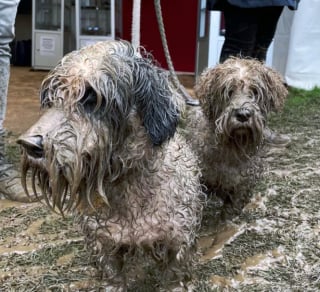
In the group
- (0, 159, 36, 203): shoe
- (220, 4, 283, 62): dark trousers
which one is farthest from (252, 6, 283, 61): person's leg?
(0, 159, 36, 203): shoe

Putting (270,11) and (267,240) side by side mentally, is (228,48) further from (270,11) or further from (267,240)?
(267,240)

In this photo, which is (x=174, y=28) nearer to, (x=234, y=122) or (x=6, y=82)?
(x=6, y=82)

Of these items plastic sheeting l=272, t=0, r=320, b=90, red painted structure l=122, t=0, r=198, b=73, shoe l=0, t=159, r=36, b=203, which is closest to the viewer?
shoe l=0, t=159, r=36, b=203

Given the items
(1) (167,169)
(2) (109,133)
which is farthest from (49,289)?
(2) (109,133)

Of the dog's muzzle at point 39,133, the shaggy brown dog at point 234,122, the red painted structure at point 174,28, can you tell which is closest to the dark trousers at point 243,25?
the shaggy brown dog at point 234,122

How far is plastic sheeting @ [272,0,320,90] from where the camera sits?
24.3 ft

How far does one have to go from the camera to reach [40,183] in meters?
1.73

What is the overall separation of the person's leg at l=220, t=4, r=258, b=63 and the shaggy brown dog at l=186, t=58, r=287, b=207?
2.41 feet

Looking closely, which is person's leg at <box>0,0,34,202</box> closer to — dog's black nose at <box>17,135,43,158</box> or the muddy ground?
the muddy ground

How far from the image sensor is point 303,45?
7.64 m

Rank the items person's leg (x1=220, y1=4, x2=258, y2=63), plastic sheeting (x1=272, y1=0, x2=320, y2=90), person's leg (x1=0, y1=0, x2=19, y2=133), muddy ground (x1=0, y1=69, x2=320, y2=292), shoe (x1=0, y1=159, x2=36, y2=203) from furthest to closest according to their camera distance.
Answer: plastic sheeting (x1=272, y1=0, x2=320, y2=90) → person's leg (x1=220, y1=4, x2=258, y2=63) → shoe (x1=0, y1=159, x2=36, y2=203) → person's leg (x1=0, y1=0, x2=19, y2=133) → muddy ground (x1=0, y1=69, x2=320, y2=292)

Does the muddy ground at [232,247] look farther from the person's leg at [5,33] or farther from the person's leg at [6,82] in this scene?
the person's leg at [5,33]

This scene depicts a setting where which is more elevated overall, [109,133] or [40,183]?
[109,133]

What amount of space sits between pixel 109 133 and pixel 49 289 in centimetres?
105
